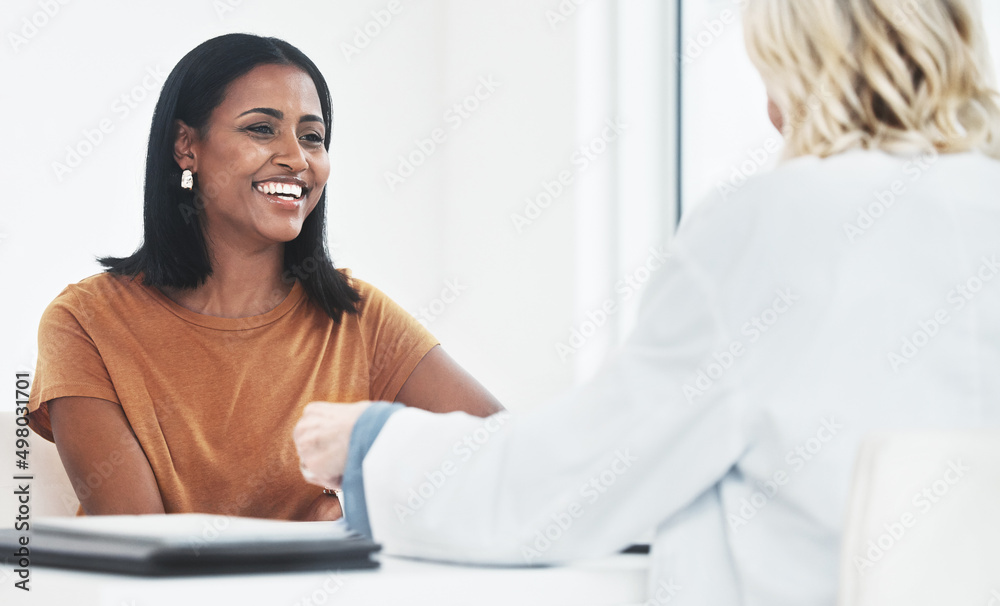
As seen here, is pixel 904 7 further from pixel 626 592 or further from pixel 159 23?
pixel 159 23

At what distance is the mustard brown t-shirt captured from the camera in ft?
4.63

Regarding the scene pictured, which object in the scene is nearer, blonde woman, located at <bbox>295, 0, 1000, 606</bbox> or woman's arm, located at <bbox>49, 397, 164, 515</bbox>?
blonde woman, located at <bbox>295, 0, 1000, 606</bbox>

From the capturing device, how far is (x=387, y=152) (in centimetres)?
299

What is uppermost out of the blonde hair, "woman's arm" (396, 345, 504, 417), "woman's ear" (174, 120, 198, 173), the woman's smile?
"woman's ear" (174, 120, 198, 173)

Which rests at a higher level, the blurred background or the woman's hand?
the blurred background

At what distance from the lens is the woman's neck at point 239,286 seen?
62.7 inches

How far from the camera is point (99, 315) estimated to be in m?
1.48

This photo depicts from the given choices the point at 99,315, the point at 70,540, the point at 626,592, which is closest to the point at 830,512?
the point at 626,592

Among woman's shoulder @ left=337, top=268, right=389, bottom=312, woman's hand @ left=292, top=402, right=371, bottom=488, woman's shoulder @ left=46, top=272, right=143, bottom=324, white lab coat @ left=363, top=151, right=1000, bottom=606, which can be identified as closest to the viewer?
white lab coat @ left=363, top=151, right=1000, bottom=606

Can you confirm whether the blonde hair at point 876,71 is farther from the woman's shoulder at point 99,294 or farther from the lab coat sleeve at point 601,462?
the woman's shoulder at point 99,294

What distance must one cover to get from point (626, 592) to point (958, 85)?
1.81ft

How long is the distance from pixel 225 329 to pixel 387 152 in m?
1.53

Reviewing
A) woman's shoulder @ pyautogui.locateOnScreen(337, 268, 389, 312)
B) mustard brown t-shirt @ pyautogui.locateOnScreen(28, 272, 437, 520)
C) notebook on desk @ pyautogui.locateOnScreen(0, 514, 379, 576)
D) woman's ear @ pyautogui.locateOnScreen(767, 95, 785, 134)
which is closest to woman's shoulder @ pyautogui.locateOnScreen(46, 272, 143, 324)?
mustard brown t-shirt @ pyautogui.locateOnScreen(28, 272, 437, 520)

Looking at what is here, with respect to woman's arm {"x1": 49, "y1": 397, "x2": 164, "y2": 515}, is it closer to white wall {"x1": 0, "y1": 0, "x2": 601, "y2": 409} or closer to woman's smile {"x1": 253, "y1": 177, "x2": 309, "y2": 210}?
woman's smile {"x1": 253, "y1": 177, "x2": 309, "y2": 210}
